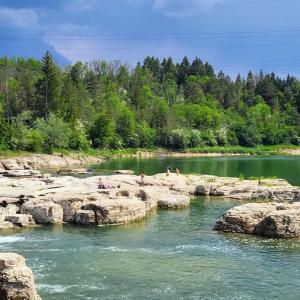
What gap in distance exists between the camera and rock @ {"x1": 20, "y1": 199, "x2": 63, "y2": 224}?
142 ft

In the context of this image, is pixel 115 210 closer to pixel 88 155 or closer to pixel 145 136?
pixel 88 155

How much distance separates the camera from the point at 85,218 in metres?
43.2

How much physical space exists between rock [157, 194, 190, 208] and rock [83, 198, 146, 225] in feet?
24.7

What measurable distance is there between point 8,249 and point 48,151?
8906 cm

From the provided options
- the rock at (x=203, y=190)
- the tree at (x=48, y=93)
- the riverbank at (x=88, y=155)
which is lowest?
the rock at (x=203, y=190)

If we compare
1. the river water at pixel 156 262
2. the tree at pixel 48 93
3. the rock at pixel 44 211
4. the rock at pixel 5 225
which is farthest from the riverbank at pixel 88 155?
the river water at pixel 156 262

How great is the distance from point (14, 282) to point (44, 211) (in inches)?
893

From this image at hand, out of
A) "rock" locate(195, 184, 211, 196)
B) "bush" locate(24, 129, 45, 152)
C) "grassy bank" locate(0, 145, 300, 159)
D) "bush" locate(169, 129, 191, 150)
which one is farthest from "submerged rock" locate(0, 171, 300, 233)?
"bush" locate(169, 129, 191, 150)

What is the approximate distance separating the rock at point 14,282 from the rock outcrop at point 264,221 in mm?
22391

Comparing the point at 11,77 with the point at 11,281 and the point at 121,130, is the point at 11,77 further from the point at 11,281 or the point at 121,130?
the point at 11,281

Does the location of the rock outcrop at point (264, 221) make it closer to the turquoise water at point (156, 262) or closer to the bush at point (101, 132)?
the turquoise water at point (156, 262)

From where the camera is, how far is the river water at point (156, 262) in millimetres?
25844

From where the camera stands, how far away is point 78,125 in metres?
151

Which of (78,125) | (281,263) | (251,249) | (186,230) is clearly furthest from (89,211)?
(78,125)
